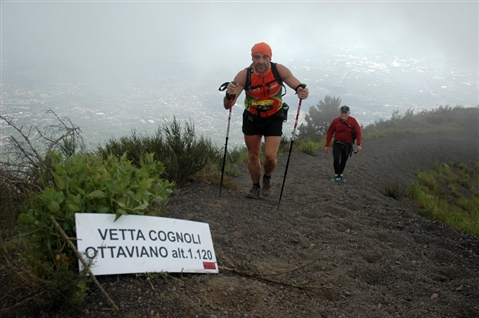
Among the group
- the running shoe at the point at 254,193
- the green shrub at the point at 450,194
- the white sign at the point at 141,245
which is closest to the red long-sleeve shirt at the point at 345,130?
the green shrub at the point at 450,194

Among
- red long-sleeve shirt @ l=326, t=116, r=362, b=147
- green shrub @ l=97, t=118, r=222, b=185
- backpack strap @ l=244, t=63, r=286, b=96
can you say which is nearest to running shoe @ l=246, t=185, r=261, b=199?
green shrub @ l=97, t=118, r=222, b=185

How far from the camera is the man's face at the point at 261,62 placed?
5664 mm

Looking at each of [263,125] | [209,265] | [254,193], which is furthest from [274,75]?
[209,265]

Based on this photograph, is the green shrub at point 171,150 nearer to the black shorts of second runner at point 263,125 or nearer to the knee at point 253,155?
the knee at point 253,155

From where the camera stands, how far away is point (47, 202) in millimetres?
2629

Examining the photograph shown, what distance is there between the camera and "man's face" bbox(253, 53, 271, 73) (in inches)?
223

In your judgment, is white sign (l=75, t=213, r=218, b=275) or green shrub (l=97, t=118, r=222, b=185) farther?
green shrub (l=97, t=118, r=222, b=185)

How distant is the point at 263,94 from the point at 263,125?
0.45 metres

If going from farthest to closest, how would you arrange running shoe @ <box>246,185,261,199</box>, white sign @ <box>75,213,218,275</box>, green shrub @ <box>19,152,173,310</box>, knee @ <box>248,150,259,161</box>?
running shoe @ <box>246,185,261,199</box>
knee @ <box>248,150,259,161</box>
white sign @ <box>75,213,218,275</box>
green shrub @ <box>19,152,173,310</box>

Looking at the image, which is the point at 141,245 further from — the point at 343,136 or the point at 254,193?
the point at 343,136

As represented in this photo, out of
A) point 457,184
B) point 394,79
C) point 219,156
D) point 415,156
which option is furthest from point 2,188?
point 394,79

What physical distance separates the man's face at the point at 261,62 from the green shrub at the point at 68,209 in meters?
2.92

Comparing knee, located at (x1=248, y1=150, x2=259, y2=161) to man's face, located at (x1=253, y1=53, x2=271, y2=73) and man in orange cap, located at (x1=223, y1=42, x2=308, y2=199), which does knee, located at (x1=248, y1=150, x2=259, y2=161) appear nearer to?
man in orange cap, located at (x1=223, y1=42, x2=308, y2=199)

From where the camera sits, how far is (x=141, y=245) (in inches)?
122
